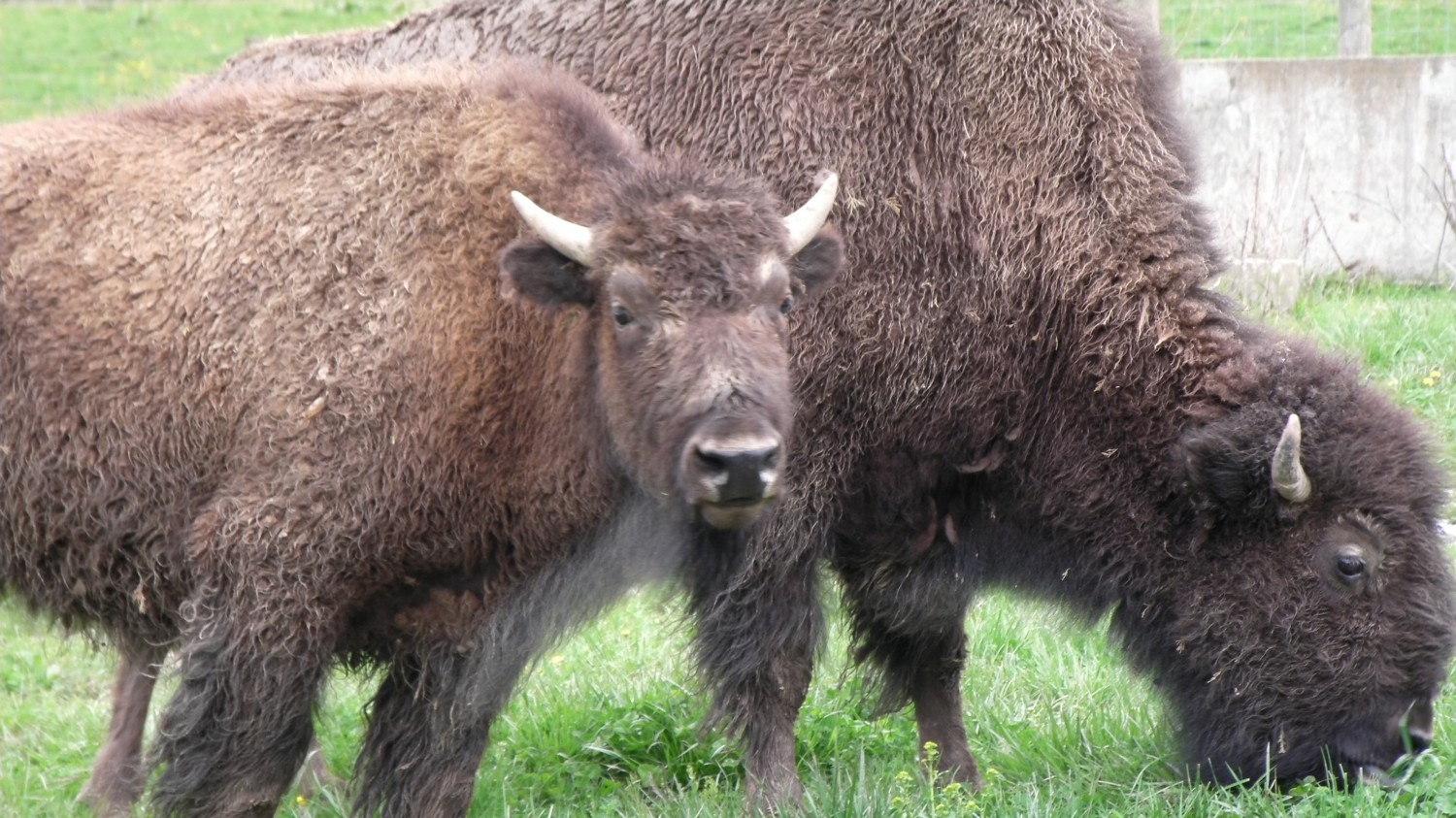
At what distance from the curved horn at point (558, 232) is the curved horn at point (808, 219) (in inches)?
22.2

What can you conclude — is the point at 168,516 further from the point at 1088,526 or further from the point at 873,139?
the point at 1088,526

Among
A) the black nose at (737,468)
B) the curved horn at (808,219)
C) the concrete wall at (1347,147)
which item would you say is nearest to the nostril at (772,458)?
the black nose at (737,468)

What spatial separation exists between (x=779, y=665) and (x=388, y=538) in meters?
1.45

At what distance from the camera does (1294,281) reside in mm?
8992

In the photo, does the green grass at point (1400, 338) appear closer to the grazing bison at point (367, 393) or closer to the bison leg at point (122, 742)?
the grazing bison at point (367, 393)

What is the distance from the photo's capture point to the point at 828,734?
5.83 meters

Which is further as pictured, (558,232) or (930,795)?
(930,795)

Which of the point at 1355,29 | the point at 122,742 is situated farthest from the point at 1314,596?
the point at 1355,29

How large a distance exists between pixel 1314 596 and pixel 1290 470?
433mm

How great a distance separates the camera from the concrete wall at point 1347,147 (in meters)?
10.4

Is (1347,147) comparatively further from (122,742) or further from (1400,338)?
(122,742)

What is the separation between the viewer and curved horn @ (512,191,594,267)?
431 centimetres

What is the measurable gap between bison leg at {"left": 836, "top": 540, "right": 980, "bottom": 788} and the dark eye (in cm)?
117

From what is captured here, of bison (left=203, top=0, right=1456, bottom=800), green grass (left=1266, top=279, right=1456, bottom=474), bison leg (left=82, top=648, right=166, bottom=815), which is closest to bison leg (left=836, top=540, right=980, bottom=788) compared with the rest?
bison (left=203, top=0, right=1456, bottom=800)
